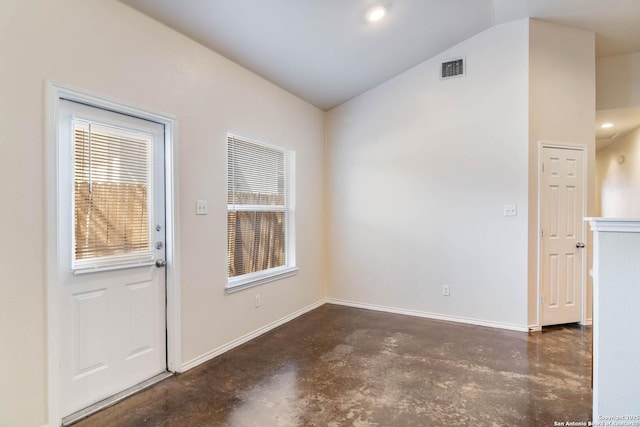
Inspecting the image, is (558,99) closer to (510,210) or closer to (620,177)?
(510,210)

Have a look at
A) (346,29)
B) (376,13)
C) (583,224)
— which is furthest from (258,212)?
(583,224)

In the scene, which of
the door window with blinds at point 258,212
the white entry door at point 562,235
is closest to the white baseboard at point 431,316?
the white entry door at point 562,235

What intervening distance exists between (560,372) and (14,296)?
371 cm

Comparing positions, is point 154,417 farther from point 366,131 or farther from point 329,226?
point 366,131

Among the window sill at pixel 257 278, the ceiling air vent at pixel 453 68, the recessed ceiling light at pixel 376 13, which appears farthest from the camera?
the ceiling air vent at pixel 453 68

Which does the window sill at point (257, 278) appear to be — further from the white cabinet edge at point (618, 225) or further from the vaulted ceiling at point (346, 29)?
the white cabinet edge at point (618, 225)

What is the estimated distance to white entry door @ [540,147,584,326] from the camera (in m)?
3.65

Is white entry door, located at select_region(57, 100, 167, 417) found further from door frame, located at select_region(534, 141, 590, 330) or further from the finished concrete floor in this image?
door frame, located at select_region(534, 141, 590, 330)

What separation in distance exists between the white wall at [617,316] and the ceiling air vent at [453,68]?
280 centimetres

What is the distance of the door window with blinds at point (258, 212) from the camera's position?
333cm

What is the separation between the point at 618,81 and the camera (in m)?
4.21

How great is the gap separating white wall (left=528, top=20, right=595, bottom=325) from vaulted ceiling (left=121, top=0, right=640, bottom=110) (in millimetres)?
187

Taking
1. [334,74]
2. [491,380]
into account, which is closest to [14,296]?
[491,380]

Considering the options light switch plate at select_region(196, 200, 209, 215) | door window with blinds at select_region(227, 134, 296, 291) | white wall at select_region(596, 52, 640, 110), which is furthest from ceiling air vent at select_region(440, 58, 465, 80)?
light switch plate at select_region(196, 200, 209, 215)
